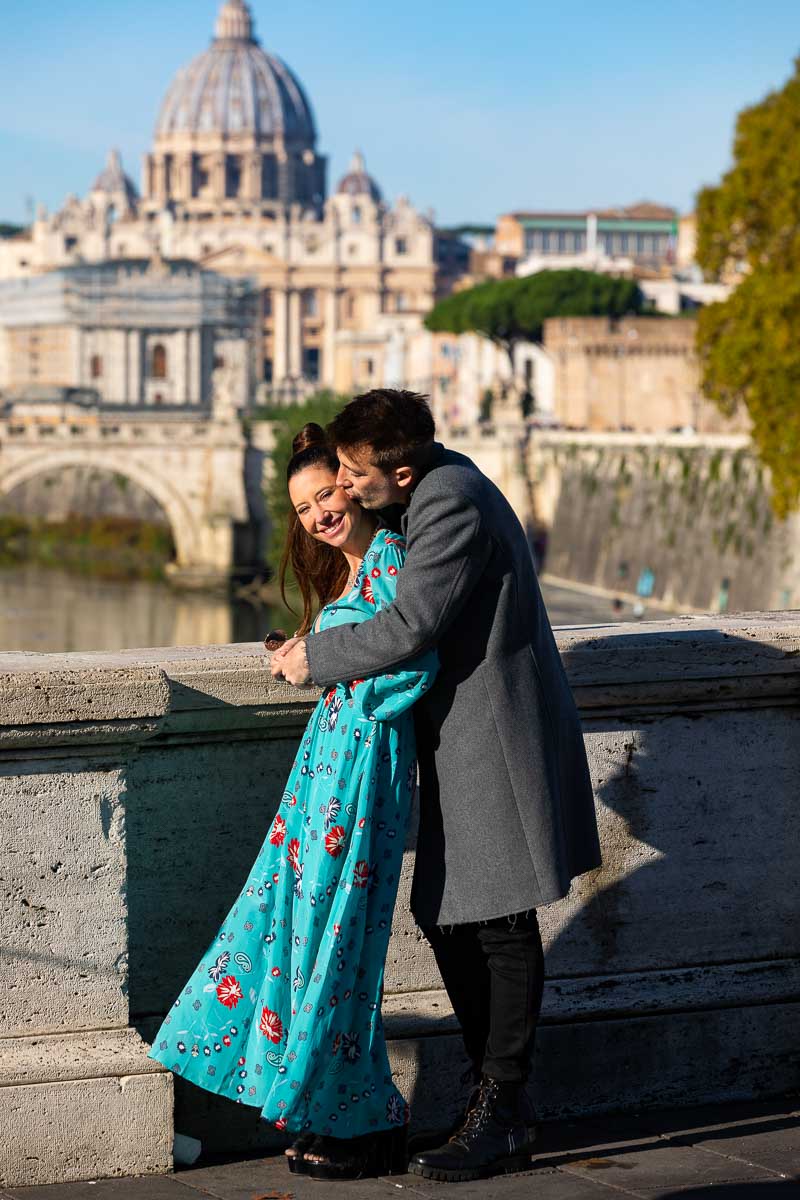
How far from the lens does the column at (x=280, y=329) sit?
329 feet

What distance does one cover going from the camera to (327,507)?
331cm

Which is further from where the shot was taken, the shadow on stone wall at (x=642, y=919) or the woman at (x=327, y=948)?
the shadow on stone wall at (x=642, y=919)

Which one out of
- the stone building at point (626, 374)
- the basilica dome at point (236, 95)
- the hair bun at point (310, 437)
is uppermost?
the basilica dome at point (236, 95)

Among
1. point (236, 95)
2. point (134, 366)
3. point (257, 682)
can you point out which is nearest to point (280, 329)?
point (236, 95)

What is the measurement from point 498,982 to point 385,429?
2.77 feet

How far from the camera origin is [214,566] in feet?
146

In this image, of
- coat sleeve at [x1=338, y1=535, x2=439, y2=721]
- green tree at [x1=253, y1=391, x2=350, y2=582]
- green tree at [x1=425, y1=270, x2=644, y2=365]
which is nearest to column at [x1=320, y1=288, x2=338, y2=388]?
green tree at [x1=425, y1=270, x2=644, y2=365]

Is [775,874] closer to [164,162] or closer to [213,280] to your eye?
[213,280]

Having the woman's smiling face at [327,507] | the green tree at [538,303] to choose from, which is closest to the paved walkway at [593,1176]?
the woman's smiling face at [327,507]

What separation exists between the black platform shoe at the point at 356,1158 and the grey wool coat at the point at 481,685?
0.36 meters

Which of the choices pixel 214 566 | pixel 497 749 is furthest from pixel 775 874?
pixel 214 566

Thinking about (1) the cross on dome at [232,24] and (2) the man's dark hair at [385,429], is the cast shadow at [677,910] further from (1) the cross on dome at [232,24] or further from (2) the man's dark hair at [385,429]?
(1) the cross on dome at [232,24]

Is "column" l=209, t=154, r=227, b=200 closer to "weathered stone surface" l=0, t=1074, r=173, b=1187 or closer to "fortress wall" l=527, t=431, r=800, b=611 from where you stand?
"fortress wall" l=527, t=431, r=800, b=611

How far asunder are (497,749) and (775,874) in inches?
34.3
